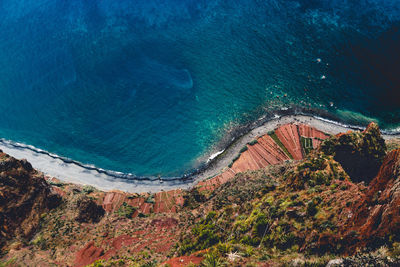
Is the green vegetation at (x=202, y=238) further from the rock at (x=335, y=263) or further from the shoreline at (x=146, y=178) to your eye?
the shoreline at (x=146, y=178)

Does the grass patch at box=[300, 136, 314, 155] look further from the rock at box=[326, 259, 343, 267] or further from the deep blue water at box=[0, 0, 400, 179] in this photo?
the rock at box=[326, 259, 343, 267]

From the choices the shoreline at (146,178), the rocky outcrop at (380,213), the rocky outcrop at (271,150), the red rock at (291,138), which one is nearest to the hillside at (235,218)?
the rocky outcrop at (380,213)

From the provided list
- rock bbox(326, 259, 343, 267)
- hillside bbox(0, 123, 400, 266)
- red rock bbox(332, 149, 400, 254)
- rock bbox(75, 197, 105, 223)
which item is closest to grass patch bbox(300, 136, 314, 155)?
hillside bbox(0, 123, 400, 266)

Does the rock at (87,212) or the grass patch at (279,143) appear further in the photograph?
the grass patch at (279,143)

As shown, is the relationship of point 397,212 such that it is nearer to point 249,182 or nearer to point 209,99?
point 249,182

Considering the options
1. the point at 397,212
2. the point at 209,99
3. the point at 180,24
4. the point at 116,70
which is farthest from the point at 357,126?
the point at 116,70
